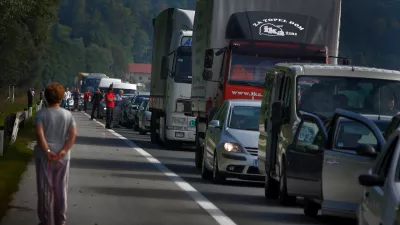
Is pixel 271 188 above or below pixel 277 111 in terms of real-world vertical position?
below

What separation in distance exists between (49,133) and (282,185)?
4.96 m

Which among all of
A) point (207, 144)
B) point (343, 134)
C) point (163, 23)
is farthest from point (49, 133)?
point (163, 23)

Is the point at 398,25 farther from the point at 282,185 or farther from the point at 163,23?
the point at 282,185

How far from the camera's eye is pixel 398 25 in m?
53.5

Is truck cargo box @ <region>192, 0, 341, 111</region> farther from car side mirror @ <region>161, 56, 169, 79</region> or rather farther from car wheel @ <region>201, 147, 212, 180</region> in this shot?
car side mirror @ <region>161, 56, 169, 79</region>

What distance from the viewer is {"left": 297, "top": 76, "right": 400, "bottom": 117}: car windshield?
57.5 feet

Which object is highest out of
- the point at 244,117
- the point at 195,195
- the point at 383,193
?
the point at 383,193

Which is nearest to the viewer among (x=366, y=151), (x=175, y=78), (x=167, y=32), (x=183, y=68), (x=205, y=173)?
(x=366, y=151)

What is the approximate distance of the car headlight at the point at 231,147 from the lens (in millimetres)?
19828

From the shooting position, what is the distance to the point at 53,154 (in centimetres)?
1189

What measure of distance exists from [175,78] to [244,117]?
455 inches

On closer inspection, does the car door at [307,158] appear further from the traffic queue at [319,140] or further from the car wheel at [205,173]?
the car wheel at [205,173]

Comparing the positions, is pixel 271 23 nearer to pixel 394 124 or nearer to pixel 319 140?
pixel 319 140

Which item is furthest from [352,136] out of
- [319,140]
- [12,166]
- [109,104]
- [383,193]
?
[109,104]
